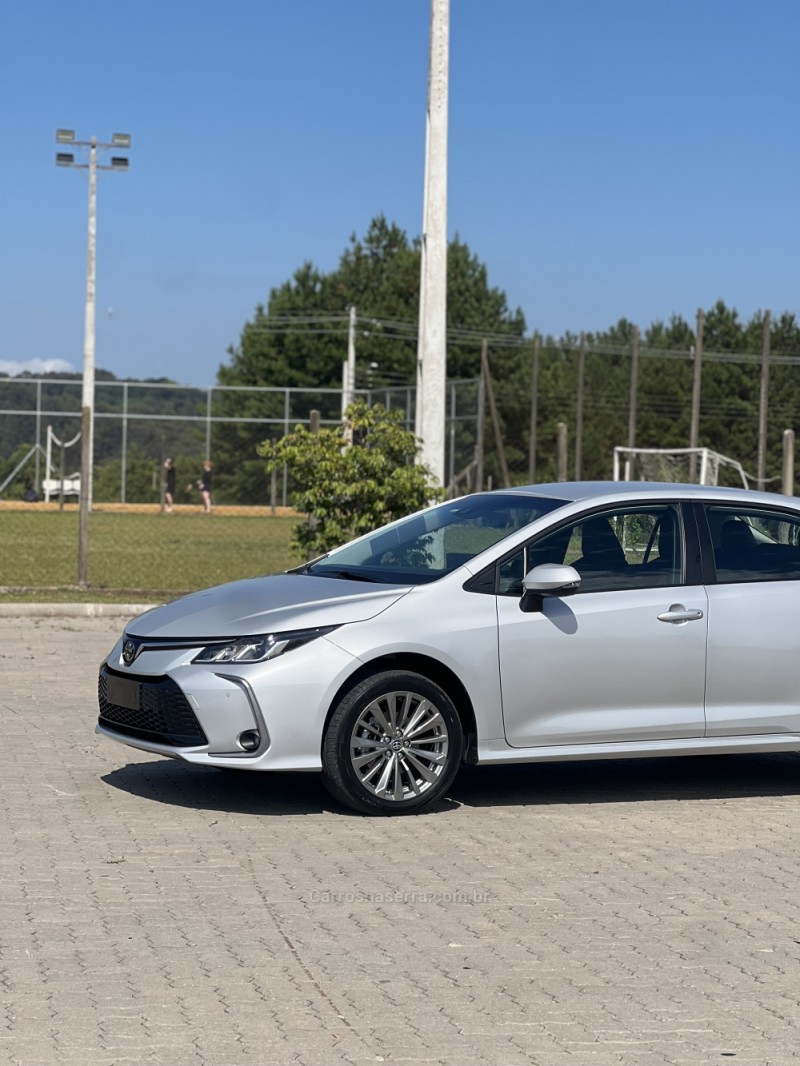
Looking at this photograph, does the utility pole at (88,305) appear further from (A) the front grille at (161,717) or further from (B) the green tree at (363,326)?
(B) the green tree at (363,326)

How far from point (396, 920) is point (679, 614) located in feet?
9.16

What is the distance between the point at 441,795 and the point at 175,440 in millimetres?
39025

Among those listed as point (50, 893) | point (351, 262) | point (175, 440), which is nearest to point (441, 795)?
point (50, 893)

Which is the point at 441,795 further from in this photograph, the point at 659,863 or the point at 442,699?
the point at 659,863

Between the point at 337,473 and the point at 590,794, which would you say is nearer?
the point at 590,794

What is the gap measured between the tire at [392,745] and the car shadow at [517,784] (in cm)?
18

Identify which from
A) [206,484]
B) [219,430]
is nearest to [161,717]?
[206,484]

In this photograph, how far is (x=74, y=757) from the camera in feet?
30.4

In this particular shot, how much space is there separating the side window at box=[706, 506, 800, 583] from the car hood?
1.70 meters

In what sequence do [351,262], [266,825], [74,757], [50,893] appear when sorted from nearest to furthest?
[50,893] → [266,825] → [74,757] → [351,262]

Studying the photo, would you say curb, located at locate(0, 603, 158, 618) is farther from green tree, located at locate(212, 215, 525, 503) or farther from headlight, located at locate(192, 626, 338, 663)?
green tree, located at locate(212, 215, 525, 503)

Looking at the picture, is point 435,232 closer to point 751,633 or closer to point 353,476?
point 353,476

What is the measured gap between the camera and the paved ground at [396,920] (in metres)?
4.80

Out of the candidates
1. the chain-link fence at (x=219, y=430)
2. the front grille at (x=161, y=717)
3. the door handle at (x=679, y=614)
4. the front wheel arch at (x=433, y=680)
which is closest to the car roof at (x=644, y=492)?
the door handle at (x=679, y=614)
